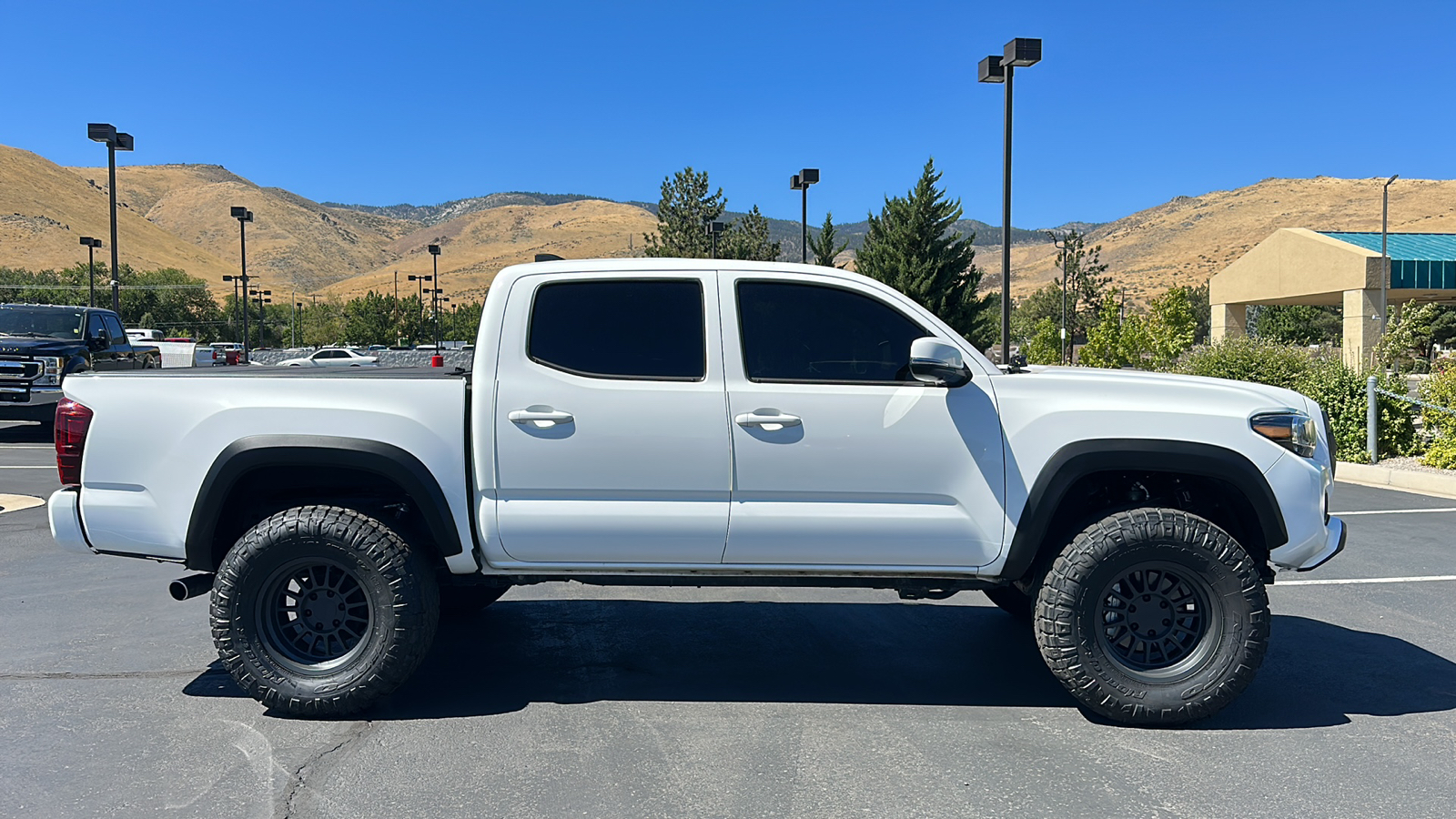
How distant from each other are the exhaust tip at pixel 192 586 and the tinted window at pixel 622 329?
1.85 m

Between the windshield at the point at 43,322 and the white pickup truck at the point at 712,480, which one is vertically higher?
the windshield at the point at 43,322

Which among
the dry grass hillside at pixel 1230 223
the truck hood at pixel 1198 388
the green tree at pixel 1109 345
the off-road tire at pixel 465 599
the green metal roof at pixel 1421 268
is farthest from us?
the dry grass hillside at pixel 1230 223

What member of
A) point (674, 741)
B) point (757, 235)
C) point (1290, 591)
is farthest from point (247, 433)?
point (757, 235)

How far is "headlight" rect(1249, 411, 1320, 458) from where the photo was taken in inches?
180

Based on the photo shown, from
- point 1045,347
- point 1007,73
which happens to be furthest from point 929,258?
point 1007,73

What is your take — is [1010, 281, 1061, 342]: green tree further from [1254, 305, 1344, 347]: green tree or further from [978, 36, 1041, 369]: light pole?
[978, 36, 1041, 369]: light pole

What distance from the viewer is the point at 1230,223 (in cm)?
15600

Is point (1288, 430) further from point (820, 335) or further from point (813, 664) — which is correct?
point (813, 664)

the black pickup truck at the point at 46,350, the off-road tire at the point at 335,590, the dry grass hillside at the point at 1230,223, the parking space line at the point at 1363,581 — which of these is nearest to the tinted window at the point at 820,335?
the off-road tire at the point at 335,590

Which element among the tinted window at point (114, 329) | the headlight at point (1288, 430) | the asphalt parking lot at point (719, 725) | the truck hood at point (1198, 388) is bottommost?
the asphalt parking lot at point (719, 725)

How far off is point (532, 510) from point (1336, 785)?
3290 millimetres

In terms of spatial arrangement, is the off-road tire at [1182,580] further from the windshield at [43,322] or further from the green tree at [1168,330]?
the green tree at [1168,330]

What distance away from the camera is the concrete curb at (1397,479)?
38.3 ft

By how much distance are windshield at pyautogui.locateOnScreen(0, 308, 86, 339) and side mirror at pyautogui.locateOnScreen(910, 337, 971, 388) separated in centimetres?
1633
